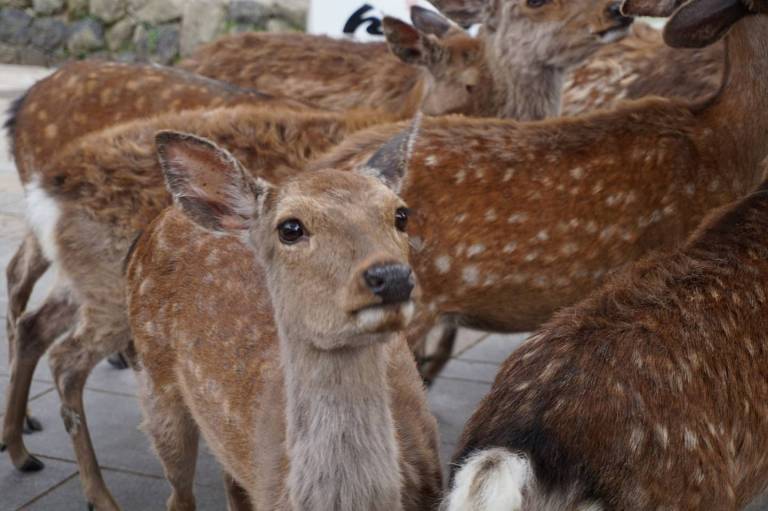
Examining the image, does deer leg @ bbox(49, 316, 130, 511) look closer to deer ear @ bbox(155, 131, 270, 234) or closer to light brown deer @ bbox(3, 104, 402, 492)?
light brown deer @ bbox(3, 104, 402, 492)

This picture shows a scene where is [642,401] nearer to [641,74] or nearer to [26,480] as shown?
[26,480]

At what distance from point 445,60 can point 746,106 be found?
6.67 ft

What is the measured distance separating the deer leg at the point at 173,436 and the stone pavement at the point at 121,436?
0.52m

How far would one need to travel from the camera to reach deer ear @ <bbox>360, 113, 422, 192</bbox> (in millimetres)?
3416

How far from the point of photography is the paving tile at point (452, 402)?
17.0ft

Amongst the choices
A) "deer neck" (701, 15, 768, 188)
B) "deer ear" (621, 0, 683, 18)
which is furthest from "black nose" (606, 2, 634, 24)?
"deer neck" (701, 15, 768, 188)

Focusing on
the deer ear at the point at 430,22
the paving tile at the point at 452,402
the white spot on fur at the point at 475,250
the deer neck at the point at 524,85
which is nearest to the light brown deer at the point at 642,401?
the white spot on fur at the point at 475,250

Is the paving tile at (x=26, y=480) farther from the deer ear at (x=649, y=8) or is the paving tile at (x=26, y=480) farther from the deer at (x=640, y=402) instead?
the deer ear at (x=649, y=8)

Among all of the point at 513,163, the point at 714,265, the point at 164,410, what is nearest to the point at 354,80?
the point at 513,163

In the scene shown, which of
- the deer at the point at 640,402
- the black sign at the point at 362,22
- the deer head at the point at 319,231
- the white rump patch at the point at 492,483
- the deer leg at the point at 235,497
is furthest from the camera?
the black sign at the point at 362,22

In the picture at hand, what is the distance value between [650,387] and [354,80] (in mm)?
4405

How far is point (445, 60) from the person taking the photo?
20.6ft

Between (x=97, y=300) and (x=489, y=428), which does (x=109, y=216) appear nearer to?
(x=97, y=300)

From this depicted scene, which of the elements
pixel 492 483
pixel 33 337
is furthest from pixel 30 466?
pixel 492 483
